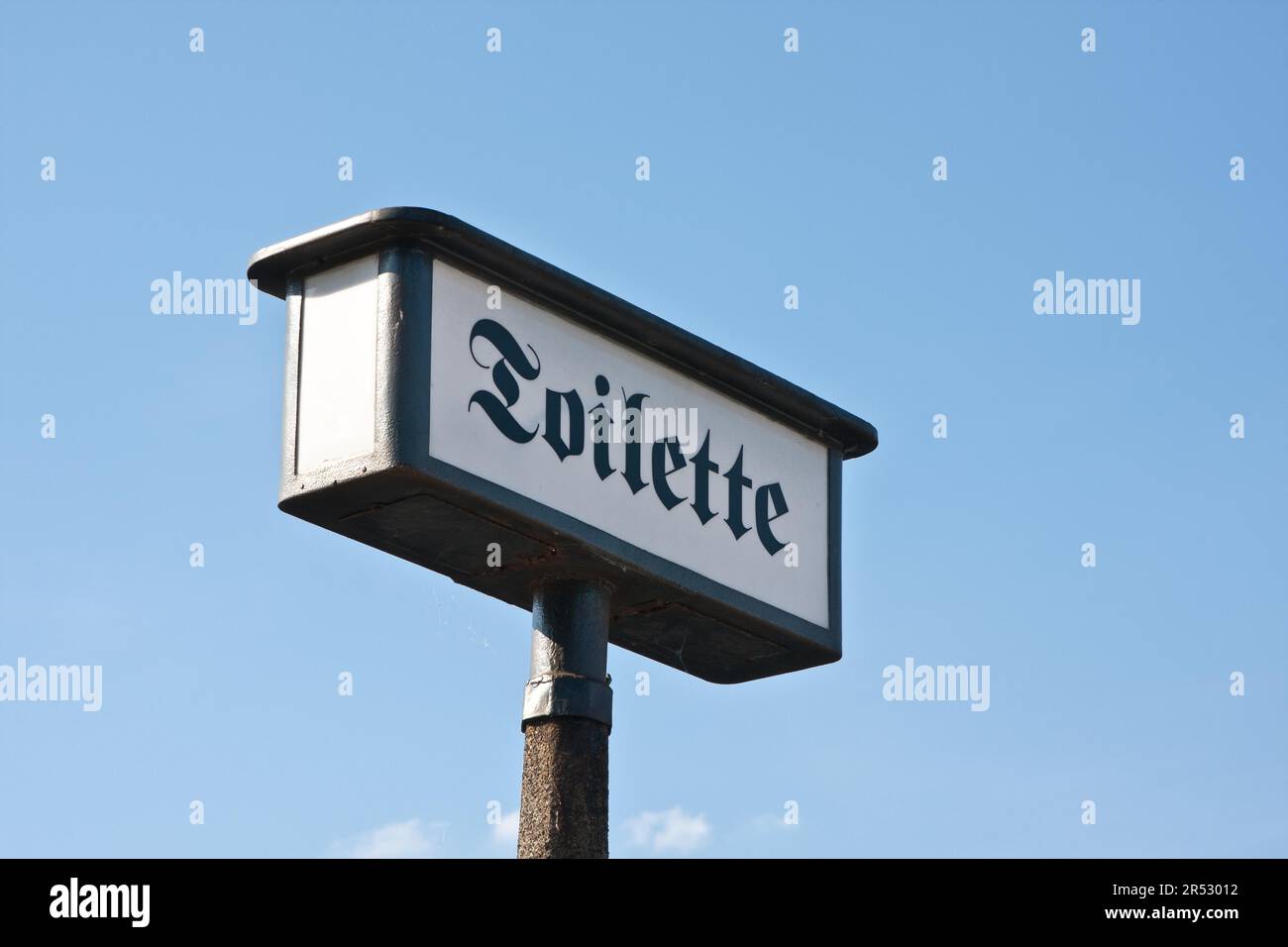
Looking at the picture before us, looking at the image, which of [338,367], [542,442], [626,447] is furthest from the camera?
[626,447]

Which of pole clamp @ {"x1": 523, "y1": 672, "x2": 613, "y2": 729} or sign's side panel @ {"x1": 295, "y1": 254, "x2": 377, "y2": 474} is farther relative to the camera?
pole clamp @ {"x1": 523, "y1": 672, "x2": 613, "y2": 729}

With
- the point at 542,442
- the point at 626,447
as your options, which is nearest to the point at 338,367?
the point at 542,442

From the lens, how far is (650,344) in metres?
7.90

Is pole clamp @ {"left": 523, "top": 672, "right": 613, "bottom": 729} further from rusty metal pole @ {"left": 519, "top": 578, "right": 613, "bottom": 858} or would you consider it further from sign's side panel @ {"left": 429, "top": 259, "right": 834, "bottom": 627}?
sign's side panel @ {"left": 429, "top": 259, "right": 834, "bottom": 627}

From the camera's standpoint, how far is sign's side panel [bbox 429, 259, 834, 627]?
24.1ft

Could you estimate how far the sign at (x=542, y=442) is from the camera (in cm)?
723

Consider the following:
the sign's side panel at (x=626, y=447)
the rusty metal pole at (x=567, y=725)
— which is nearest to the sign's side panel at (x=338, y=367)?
the sign's side panel at (x=626, y=447)

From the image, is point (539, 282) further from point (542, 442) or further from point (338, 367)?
point (338, 367)

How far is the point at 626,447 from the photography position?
7.80 meters

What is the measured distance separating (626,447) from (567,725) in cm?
93

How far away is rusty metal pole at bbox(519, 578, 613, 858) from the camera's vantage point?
23.8 feet

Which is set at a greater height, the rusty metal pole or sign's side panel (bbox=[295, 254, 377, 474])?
sign's side panel (bbox=[295, 254, 377, 474])

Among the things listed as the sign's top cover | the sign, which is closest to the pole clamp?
the sign
